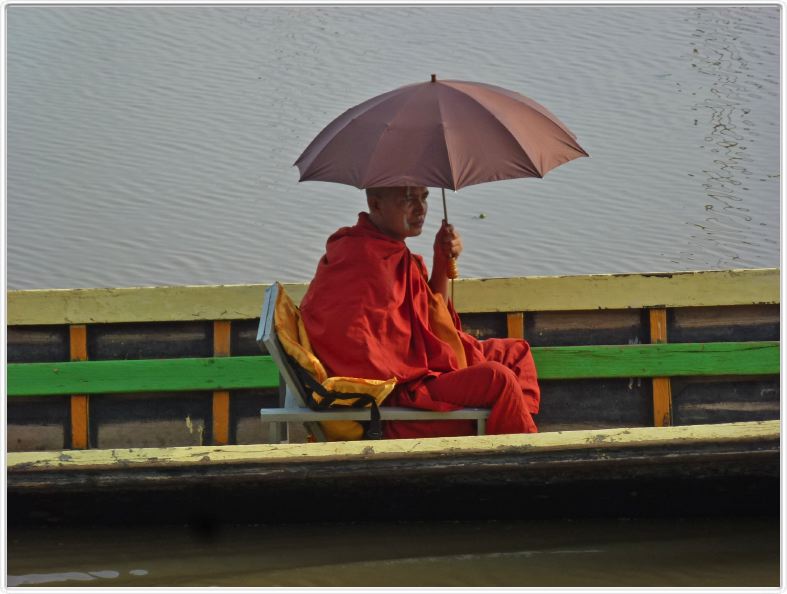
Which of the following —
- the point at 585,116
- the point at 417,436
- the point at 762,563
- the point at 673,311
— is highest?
the point at 585,116

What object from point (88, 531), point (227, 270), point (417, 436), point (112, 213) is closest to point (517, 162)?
point (417, 436)

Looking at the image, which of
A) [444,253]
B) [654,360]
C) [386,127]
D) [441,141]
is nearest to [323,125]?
[654,360]

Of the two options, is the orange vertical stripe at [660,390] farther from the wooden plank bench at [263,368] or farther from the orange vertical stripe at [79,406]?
the orange vertical stripe at [79,406]

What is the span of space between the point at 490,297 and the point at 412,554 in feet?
3.99

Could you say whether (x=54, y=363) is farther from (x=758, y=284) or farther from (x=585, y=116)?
(x=585, y=116)

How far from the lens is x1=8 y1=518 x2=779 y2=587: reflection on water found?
13.9ft

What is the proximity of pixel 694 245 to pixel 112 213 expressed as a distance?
463 centimetres

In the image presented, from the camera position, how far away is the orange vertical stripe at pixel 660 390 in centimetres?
512

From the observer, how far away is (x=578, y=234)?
386 inches

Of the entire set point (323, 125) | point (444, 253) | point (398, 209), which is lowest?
point (444, 253)

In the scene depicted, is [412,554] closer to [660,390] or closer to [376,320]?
[376,320]

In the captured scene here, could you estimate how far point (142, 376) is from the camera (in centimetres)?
507

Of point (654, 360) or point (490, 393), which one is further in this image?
point (654, 360)

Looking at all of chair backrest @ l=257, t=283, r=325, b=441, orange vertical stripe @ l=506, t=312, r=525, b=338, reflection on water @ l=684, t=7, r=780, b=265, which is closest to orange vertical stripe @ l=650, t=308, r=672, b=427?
orange vertical stripe @ l=506, t=312, r=525, b=338
